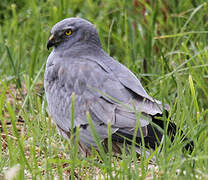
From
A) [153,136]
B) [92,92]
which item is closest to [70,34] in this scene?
[92,92]

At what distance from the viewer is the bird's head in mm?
3891

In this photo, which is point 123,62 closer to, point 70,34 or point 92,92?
point 70,34

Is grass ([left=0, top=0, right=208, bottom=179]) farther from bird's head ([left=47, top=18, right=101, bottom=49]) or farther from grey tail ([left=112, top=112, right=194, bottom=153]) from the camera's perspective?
bird's head ([left=47, top=18, right=101, bottom=49])

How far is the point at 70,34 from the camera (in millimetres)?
3938

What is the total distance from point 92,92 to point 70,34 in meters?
0.73

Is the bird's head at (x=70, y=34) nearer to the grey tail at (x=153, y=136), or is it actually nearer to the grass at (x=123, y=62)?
the grass at (x=123, y=62)

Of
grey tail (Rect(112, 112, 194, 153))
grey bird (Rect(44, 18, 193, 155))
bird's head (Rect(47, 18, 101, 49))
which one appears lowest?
grey tail (Rect(112, 112, 194, 153))

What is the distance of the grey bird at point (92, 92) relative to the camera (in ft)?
10.4

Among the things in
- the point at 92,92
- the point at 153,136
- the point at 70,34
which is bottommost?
the point at 153,136

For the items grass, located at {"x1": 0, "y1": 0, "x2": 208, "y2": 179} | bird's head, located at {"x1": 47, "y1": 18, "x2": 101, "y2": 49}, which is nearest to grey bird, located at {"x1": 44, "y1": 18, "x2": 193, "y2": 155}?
bird's head, located at {"x1": 47, "y1": 18, "x2": 101, "y2": 49}

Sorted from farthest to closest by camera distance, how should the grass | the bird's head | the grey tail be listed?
the bird's head → the grass → the grey tail

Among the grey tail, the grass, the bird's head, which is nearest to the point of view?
the grey tail

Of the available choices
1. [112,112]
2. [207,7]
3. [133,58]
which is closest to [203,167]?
[112,112]

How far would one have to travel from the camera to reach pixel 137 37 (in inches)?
234
